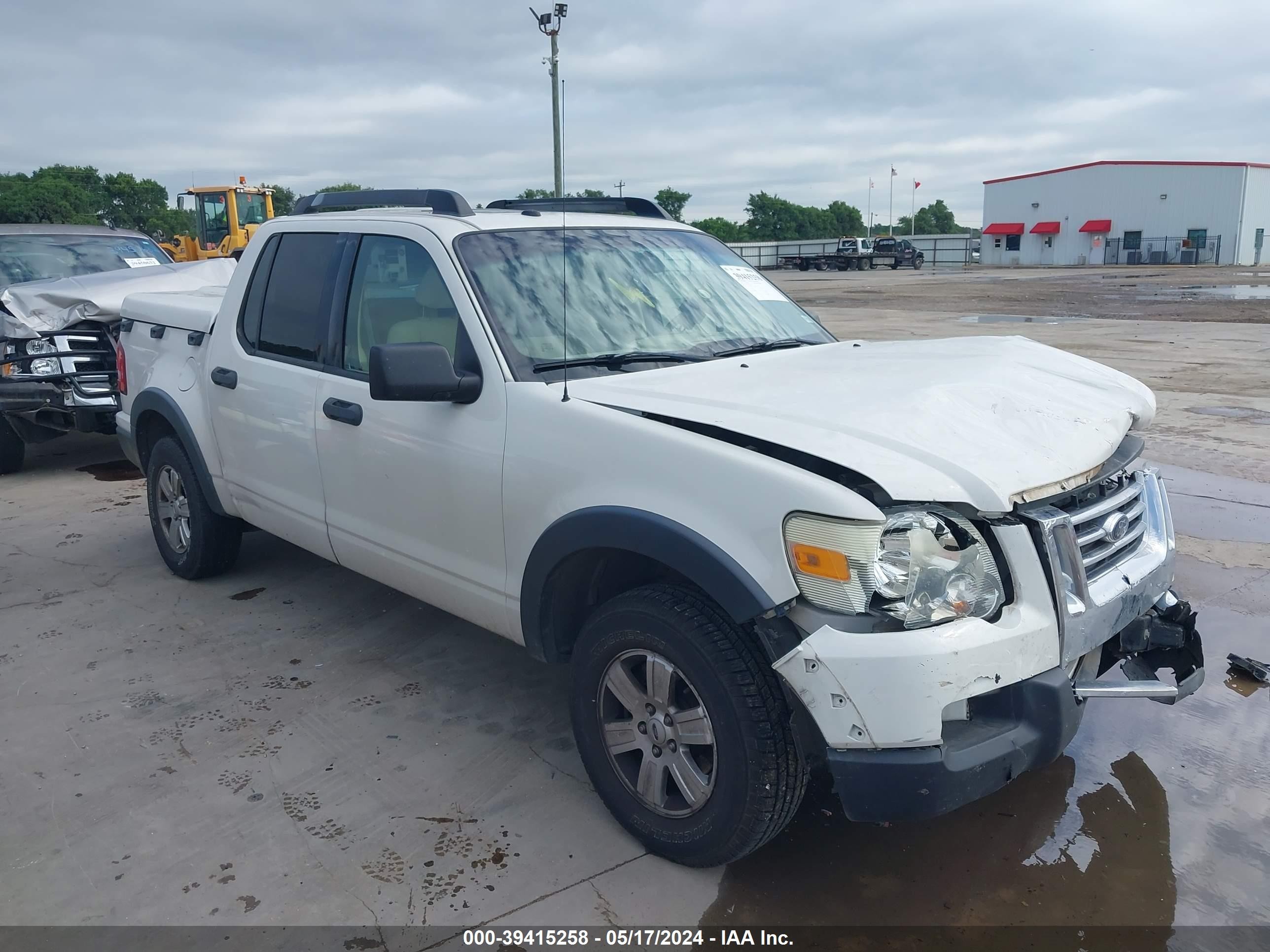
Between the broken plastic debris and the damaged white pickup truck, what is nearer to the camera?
the damaged white pickup truck

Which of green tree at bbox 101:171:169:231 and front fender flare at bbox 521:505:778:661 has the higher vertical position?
green tree at bbox 101:171:169:231

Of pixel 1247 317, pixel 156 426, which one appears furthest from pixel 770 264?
pixel 156 426

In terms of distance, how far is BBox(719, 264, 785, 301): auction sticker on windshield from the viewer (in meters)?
4.20

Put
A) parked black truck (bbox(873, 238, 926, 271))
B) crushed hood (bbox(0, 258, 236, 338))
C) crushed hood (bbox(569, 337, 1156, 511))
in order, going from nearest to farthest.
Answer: crushed hood (bbox(569, 337, 1156, 511)) < crushed hood (bbox(0, 258, 236, 338)) < parked black truck (bbox(873, 238, 926, 271))

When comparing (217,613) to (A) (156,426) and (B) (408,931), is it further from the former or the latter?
(B) (408,931)

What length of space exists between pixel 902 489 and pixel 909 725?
549mm

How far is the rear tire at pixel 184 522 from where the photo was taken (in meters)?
5.05

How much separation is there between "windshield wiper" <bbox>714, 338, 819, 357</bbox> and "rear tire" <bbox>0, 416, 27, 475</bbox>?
6.69 metres

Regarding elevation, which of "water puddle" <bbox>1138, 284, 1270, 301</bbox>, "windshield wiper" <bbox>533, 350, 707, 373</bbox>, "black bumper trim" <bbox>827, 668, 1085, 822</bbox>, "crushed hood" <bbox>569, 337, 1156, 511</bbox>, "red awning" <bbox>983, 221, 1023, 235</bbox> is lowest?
"black bumper trim" <bbox>827, 668, 1085, 822</bbox>

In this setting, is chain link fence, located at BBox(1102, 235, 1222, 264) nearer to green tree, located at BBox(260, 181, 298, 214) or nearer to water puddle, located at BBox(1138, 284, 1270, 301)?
water puddle, located at BBox(1138, 284, 1270, 301)

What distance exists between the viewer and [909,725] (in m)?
2.32

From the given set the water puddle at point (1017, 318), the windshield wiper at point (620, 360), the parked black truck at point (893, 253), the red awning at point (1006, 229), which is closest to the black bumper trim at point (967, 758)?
the windshield wiper at point (620, 360)

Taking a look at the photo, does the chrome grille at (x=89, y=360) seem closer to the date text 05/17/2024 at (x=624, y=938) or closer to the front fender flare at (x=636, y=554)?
the front fender flare at (x=636, y=554)

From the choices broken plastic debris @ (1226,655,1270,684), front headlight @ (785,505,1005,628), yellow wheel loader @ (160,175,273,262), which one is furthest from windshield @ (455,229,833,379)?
yellow wheel loader @ (160,175,273,262)
